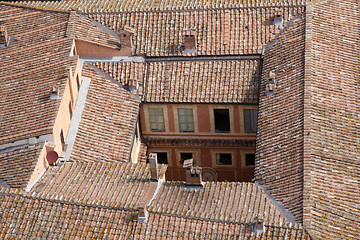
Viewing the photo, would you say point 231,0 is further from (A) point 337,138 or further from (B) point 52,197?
(B) point 52,197

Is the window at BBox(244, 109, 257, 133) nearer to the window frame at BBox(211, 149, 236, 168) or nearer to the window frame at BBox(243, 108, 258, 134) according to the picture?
the window frame at BBox(243, 108, 258, 134)

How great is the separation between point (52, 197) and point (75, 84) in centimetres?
1144

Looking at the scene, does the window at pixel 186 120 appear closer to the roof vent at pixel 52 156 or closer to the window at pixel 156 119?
the window at pixel 156 119

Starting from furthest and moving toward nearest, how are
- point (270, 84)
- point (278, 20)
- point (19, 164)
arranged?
point (278, 20) → point (270, 84) → point (19, 164)

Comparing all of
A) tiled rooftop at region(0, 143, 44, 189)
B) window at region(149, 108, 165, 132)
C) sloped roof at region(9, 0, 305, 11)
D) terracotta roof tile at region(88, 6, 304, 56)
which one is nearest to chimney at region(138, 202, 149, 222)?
tiled rooftop at region(0, 143, 44, 189)

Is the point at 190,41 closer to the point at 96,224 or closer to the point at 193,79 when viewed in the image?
the point at 193,79

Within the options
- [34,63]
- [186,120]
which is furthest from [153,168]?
[34,63]

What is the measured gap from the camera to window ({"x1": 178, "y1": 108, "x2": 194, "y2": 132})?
2311 inches

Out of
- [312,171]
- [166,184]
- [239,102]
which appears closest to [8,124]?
[166,184]

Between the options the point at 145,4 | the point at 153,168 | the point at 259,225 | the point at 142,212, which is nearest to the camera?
the point at 259,225

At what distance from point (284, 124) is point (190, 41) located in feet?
33.8

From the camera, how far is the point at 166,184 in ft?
164

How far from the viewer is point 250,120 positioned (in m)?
58.4

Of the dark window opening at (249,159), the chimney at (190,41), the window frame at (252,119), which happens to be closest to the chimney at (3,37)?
the chimney at (190,41)
